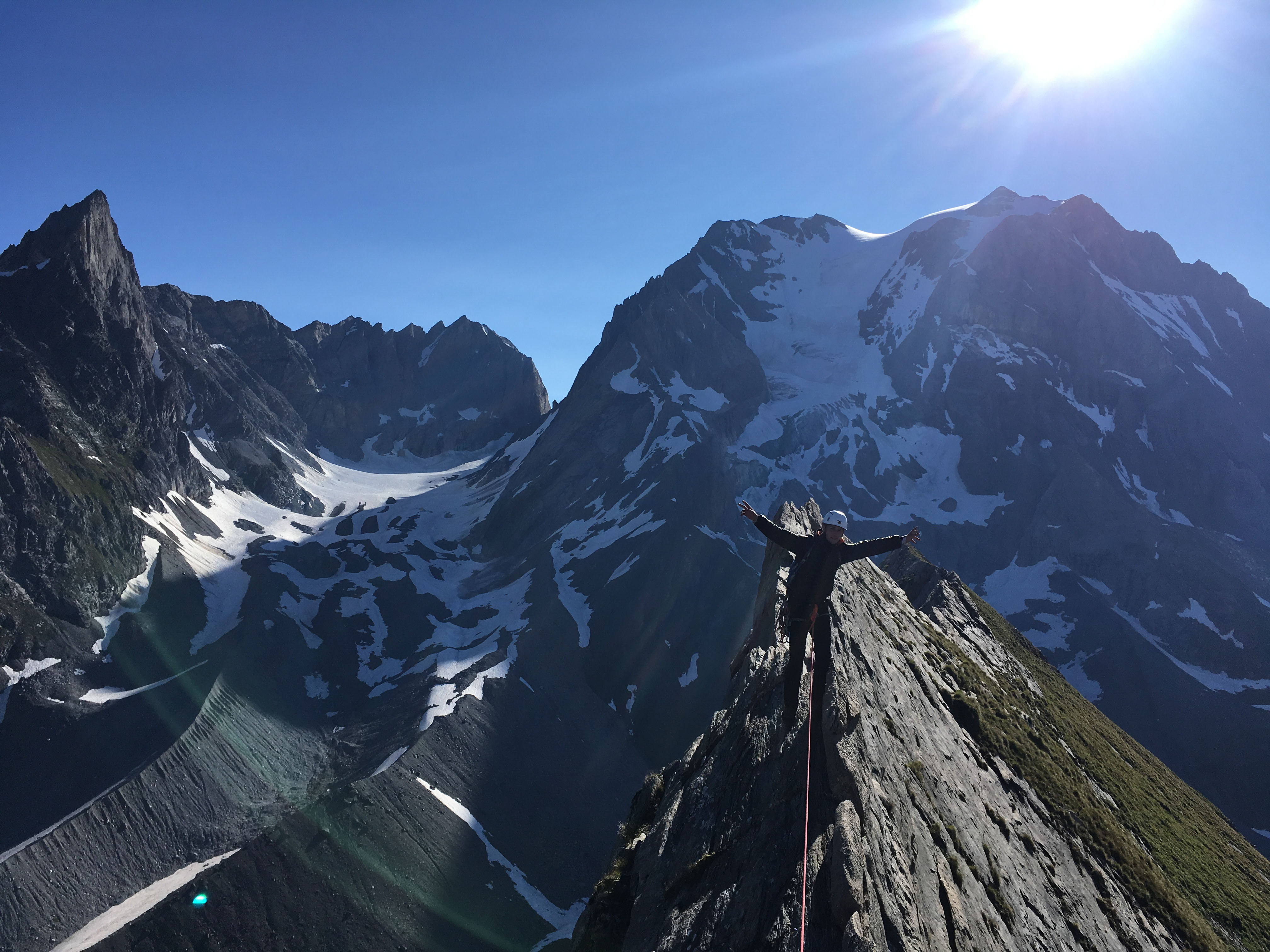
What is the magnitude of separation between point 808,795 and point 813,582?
394 cm

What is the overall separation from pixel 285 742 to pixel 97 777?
632 inches

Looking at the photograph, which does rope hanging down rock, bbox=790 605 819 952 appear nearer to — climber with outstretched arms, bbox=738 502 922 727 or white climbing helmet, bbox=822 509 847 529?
climber with outstretched arms, bbox=738 502 922 727

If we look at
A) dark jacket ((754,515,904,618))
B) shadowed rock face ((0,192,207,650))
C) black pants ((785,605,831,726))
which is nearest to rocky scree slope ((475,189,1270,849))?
shadowed rock face ((0,192,207,650))

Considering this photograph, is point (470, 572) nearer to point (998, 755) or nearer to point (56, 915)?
point (56, 915)

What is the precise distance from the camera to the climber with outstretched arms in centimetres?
1287

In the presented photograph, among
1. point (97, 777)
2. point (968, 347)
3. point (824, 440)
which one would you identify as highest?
→ point (968, 347)

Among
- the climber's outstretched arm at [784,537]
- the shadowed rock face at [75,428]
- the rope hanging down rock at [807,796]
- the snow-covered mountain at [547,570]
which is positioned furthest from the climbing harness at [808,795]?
the shadowed rock face at [75,428]

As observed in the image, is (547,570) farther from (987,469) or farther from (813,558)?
(813,558)

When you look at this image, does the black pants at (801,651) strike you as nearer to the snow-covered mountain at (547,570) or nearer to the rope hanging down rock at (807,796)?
the rope hanging down rock at (807,796)

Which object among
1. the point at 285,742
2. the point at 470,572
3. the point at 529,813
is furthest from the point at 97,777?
the point at 470,572

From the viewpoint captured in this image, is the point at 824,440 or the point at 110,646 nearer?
the point at 110,646

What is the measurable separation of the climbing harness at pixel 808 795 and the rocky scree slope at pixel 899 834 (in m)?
0.09

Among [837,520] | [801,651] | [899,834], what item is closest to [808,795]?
[899,834]

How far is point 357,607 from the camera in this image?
108 meters
